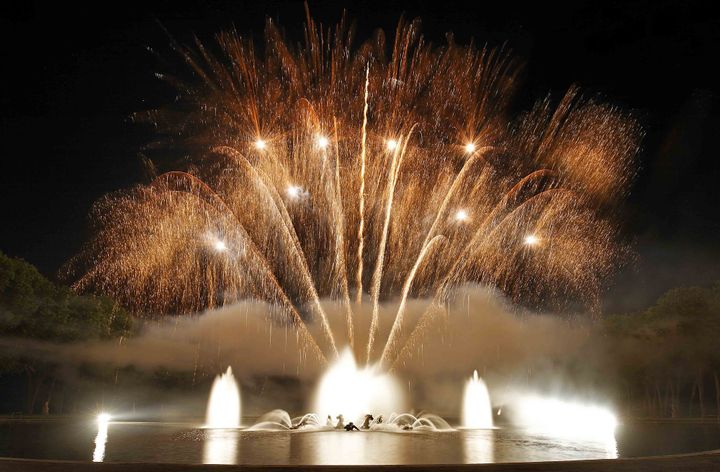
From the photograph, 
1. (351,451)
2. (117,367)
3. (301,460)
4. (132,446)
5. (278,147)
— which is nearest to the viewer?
(301,460)

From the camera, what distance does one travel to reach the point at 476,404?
54.4 metres

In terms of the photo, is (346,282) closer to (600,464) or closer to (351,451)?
(351,451)

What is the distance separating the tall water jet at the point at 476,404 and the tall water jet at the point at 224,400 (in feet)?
68.5

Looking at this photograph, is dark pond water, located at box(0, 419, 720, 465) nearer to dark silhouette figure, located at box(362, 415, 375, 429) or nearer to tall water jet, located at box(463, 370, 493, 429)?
dark silhouette figure, located at box(362, 415, 375, 429)

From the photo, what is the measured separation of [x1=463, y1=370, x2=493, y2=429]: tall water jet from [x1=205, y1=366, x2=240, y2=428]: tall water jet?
68.5ft

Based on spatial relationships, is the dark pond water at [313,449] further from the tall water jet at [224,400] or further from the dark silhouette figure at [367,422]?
the tall water jet at [224,400]

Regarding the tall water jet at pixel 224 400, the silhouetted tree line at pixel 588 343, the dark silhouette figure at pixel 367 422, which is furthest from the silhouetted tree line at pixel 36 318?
the dark silhouette figure at pixel 367 422

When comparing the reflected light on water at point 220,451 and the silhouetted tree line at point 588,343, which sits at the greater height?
the silhouetted tree line at point 588,343

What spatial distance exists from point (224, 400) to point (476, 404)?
22.9m

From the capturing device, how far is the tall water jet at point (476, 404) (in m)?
53.8

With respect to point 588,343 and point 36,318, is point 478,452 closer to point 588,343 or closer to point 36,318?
point 36,318

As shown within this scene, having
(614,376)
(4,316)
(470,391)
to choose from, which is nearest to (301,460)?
(470,391)

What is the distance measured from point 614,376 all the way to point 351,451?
58.4m

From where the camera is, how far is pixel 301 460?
20.2 metres
